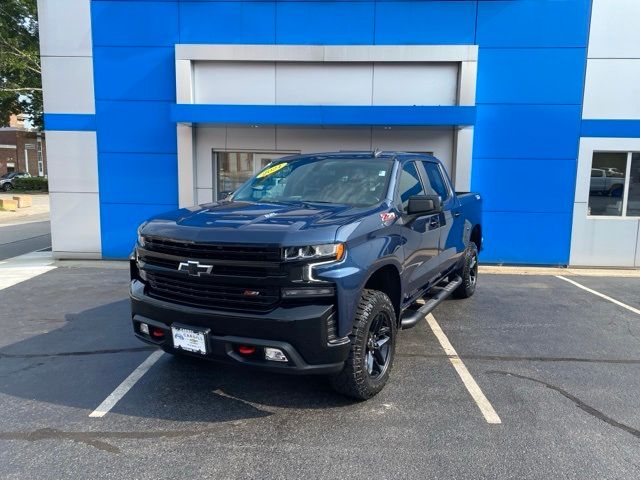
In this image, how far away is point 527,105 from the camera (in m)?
9.60

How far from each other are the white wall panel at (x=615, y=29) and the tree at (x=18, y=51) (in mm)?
31989

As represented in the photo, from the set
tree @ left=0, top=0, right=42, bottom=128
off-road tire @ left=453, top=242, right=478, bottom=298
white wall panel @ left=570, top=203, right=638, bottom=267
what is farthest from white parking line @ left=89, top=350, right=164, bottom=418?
tree @ left=0, top=0, right=42, bottom=128

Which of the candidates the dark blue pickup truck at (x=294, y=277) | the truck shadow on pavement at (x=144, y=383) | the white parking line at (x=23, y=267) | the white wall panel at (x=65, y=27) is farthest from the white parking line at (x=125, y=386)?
the white wall panel at (x=65, y=27)

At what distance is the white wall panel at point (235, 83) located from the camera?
32.2 ft

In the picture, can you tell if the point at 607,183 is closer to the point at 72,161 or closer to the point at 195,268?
the point at 195,268

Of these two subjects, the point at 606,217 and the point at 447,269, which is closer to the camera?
the point at 447,269

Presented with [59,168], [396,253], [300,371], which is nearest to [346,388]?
[300,371]

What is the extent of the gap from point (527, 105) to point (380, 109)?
3099 mm

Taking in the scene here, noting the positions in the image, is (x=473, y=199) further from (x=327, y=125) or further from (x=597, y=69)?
(x=597, y=69)

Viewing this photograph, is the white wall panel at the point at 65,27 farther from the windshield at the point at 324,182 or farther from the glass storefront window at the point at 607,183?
the glass storefront window at the point at 607,183

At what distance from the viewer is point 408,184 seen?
483 cm

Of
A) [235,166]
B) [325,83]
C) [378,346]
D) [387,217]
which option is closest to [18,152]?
[235,166]

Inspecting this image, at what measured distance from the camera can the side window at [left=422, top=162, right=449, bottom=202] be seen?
18.4 feet

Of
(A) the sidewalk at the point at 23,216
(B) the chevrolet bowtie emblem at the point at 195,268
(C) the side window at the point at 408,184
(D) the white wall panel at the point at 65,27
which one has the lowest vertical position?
(A) the sidewalk at the point at 23,216
